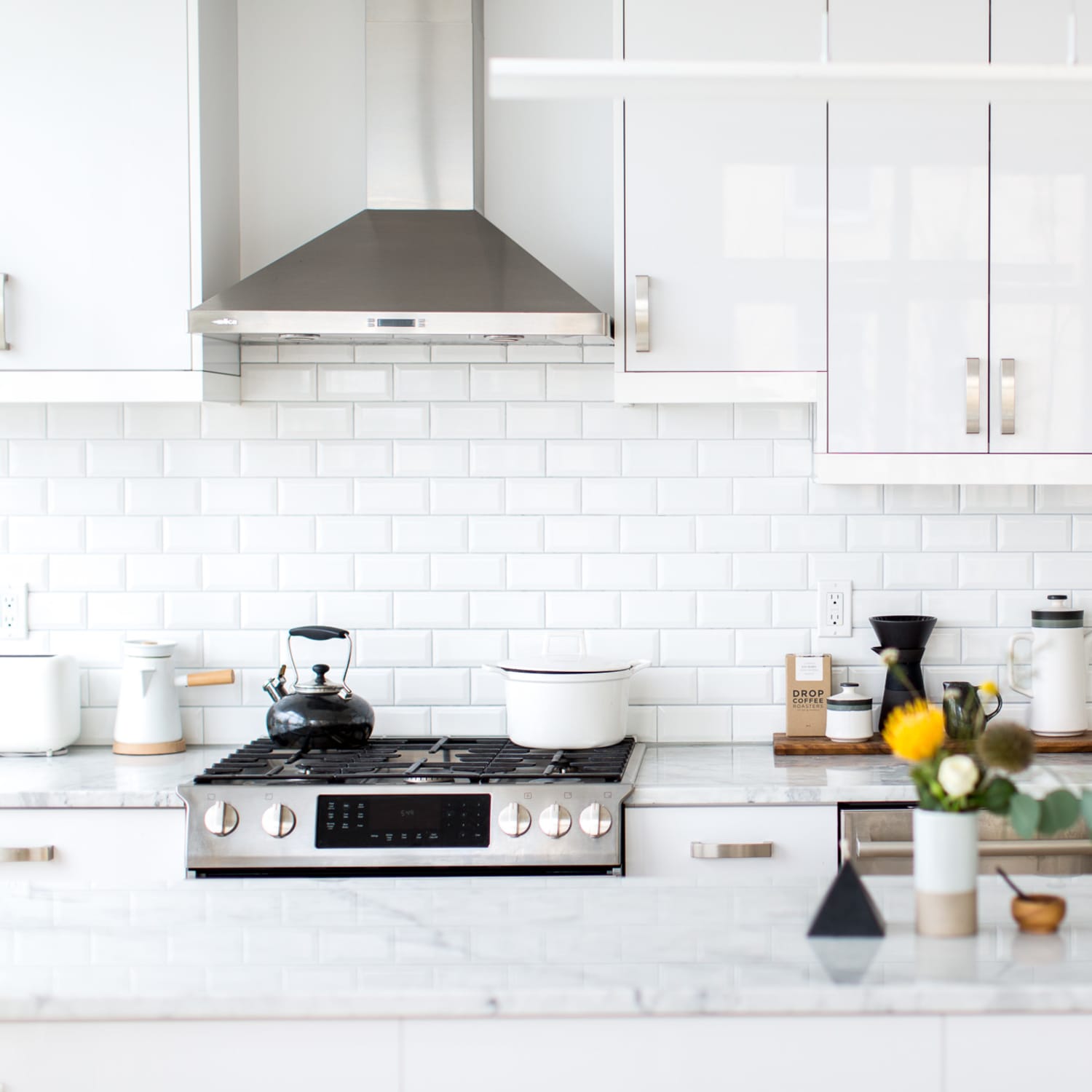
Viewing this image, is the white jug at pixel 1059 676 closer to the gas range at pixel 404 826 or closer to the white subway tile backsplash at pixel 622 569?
the white subway tile backsplash at pixel 622 569

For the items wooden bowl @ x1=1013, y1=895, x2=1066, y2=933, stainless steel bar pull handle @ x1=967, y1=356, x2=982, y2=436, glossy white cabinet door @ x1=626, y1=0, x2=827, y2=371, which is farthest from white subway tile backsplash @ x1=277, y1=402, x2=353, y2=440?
wooden bowl @ x1=1013, y1=895, x2=1066, y2=933

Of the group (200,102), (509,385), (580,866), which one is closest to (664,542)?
(509,385)

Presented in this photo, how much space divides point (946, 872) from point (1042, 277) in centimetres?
185

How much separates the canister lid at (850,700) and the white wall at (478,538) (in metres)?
0.18

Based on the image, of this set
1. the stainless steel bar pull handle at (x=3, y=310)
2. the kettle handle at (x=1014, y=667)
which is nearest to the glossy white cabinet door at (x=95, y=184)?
the stainless steel bar pull handle at (x=3, y=310)

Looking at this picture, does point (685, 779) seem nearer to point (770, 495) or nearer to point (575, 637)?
point (575, 637)

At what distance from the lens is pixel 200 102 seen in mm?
3115

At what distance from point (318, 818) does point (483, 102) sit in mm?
1899

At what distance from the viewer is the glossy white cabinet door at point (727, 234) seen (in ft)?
10.1

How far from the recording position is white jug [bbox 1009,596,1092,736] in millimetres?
3291

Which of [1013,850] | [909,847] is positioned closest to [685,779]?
[909,847]

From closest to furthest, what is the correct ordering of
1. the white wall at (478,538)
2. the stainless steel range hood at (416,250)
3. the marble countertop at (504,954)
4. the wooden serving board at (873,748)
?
1. the marble countertop at (504,954)
2. the stainless steel range hood at (416,250)
3. the wooden serving board at (873,748)
4. the white wall at (478,538)

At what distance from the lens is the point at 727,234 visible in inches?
121

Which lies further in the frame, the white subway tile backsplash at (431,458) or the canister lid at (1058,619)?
the white subway tile backsplash at (431,458)
